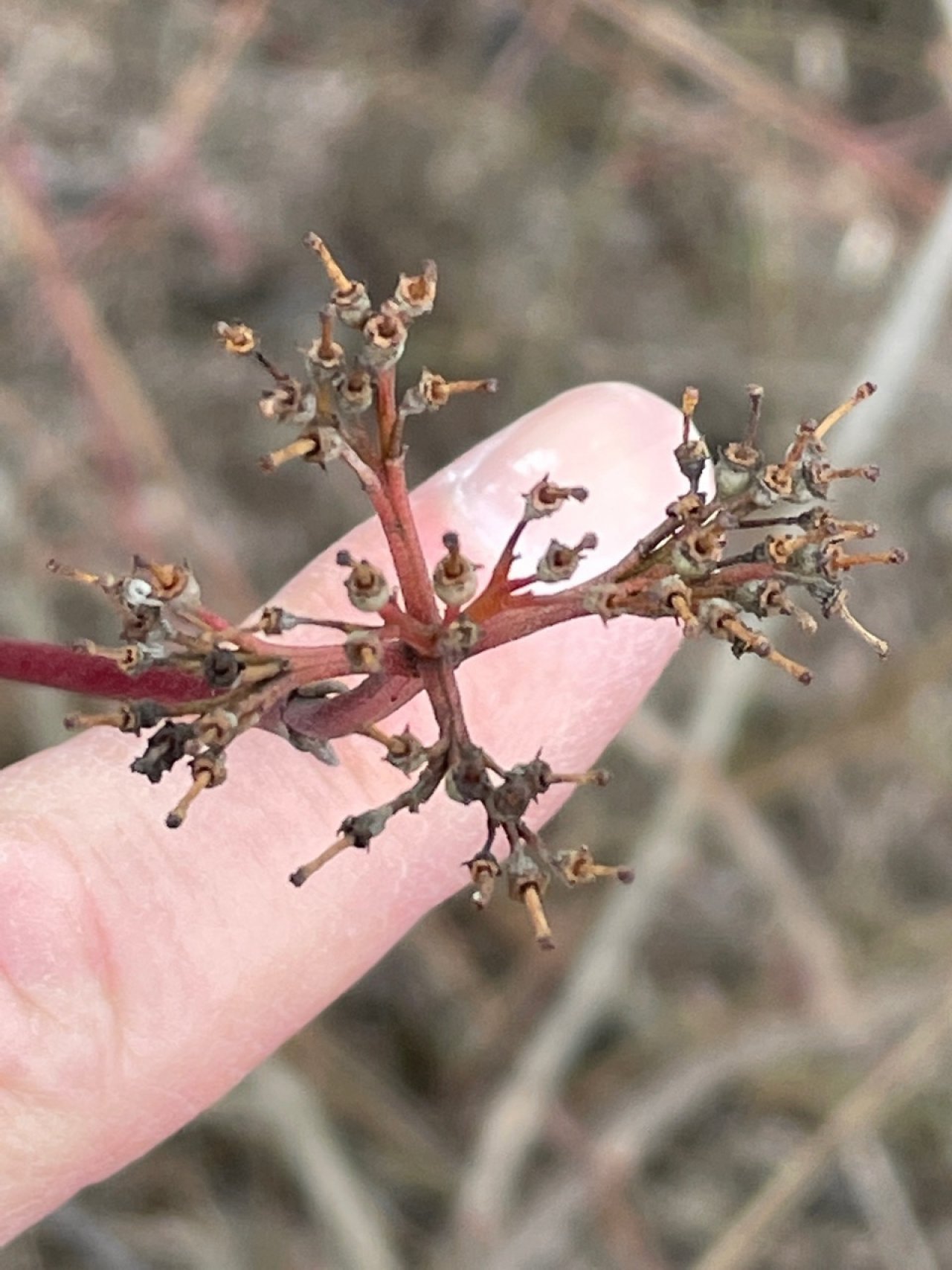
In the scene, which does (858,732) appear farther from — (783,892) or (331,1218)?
(331,1218)

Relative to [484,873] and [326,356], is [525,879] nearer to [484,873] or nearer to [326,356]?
[484,873]

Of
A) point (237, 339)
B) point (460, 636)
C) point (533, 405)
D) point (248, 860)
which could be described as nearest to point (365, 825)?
point (460, 636)

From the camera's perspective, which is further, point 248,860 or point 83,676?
point 248,860

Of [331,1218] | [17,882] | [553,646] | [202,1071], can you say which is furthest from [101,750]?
[331,1218]

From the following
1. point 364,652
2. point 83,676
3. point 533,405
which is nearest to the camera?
point 364,652

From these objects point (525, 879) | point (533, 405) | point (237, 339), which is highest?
point (533, 405)

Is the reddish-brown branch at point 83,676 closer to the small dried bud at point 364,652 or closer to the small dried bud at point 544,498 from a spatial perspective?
the small dried bud at point 364,652

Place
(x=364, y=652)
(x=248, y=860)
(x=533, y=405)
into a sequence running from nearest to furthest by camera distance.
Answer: (x=364, y=652), (x=248, y=860), (x=533, y=405)

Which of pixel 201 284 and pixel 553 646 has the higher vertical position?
pixel 201 284
